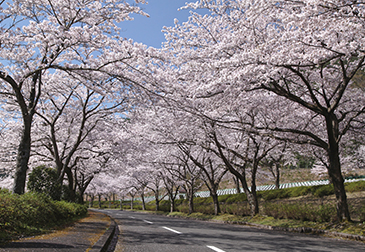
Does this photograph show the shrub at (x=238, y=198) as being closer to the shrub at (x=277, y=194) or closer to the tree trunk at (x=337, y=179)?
the shrub at (x=277, y=194)

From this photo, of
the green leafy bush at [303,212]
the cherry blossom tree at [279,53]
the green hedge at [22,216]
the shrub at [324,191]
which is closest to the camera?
the green hedge at [22,216]

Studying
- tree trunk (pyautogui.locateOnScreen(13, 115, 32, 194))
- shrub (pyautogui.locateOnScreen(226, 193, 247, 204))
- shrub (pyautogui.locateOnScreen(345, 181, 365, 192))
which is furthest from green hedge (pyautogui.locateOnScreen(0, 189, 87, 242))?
shrub (pyautogui.locateOnScreen(345, 181, 365, 192))

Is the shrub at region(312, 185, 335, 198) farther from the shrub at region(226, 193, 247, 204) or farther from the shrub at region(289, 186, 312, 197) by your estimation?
the shrub at region(226, 193, 247, 204)

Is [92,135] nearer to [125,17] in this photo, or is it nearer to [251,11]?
[125,17]

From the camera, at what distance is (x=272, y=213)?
1457cm

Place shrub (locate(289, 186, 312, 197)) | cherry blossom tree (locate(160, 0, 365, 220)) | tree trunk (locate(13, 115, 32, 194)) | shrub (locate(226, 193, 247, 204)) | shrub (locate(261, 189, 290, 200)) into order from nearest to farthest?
cherry blossom tree (locate(160, 0, 365, 220))
tree trunk (locate(13, 115, 32, 194))
shrub (locate(289, 186, 312, 197))
shrub (locate(261, 189, 290, 200))
shrub (locate(226, 193, 247, 204))

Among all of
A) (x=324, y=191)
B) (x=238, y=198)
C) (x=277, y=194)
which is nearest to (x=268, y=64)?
(x=324, y=191)

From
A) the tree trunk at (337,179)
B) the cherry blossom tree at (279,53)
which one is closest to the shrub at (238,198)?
the cherry blossom tree at (279,53)

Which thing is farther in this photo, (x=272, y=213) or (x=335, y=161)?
(x=272, y=213)

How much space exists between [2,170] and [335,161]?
2448 centimetres

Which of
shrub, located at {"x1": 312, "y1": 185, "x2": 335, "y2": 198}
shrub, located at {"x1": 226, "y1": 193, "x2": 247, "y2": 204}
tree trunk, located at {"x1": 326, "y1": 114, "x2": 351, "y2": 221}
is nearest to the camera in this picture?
tree trunk, located at {"x1": 326, "y1": 114, "x2": 351, "y2": 221}

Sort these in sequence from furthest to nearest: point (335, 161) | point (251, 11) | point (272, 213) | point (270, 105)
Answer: point (272, 213) < point (270, 105) < point (335, 161) < point (251, 11)

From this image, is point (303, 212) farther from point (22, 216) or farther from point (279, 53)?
point (22, 216)

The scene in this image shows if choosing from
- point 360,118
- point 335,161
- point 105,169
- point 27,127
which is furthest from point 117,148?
point 360,118
